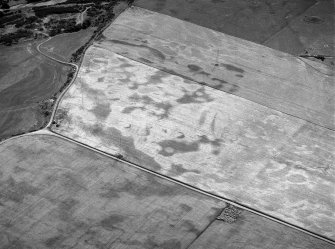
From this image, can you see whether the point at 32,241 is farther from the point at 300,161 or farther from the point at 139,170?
the point at 300,161

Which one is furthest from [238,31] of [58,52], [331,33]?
[58,52]

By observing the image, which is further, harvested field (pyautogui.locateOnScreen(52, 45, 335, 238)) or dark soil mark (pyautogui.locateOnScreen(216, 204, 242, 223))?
harvested field (pyautogui.locateOnScreen(52, 45, 335, 238))

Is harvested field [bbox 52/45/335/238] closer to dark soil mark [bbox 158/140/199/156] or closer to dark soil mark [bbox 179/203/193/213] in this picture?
dark soil mark [bbox 158/140/199/156]

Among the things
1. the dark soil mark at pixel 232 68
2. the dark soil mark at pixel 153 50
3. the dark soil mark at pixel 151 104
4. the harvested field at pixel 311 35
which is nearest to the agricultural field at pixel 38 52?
the dark soil mark at pixel 153 50

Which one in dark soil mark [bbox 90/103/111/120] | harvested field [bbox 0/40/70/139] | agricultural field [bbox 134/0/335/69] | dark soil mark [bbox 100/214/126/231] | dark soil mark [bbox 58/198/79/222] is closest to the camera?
dark soil mark [bbox 100/214/126/231]

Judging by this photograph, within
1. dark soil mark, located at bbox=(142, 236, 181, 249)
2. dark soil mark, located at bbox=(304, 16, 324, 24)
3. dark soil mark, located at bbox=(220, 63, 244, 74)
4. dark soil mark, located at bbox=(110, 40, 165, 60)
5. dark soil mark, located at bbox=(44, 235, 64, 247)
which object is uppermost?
dark soil mark, located at bbox=(304, 16, 324, 24)

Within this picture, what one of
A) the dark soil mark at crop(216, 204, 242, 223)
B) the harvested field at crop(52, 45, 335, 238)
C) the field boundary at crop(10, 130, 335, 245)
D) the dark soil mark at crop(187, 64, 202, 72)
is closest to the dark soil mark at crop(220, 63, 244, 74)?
the dark soil mark at crop(187, 64, 202, 72)
